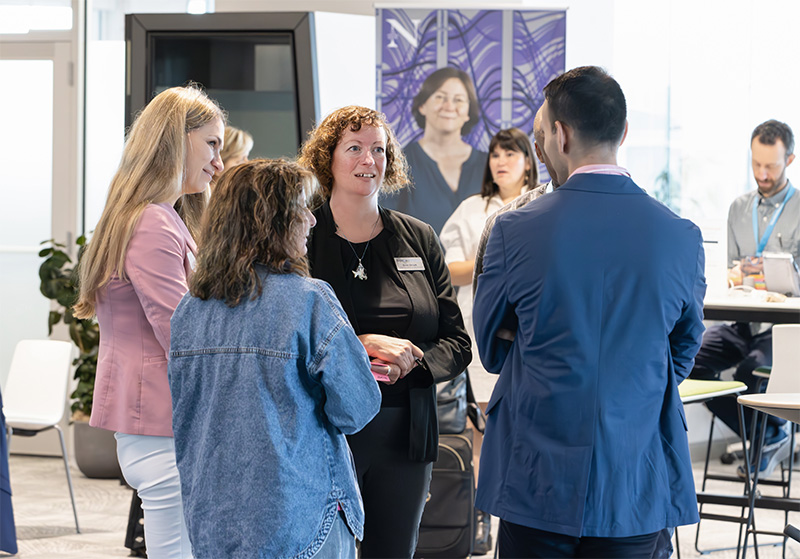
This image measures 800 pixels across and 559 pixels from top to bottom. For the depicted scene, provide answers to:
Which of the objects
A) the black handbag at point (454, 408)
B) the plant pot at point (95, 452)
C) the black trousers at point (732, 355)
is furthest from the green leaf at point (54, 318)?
the black trousers at point (732, 355)

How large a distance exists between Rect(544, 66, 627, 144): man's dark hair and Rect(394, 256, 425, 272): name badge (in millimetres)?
630

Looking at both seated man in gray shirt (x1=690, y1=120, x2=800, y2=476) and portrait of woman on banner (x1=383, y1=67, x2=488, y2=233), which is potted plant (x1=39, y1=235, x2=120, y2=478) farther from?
seated man in gray shirt (x1=690, y1=120, x2=800, y2=476)

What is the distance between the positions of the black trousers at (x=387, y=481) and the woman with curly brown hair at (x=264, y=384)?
404 mm

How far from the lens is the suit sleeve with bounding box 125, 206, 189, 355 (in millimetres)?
1875

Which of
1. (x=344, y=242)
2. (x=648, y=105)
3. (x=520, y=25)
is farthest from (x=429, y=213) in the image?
(x=344, y=242)

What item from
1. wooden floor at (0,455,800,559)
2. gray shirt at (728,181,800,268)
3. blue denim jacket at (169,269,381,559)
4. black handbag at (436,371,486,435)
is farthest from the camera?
gray shirt at (728,181,800,268)

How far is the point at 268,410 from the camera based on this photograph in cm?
149

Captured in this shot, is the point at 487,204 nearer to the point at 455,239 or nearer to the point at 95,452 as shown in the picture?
the point at 455,239

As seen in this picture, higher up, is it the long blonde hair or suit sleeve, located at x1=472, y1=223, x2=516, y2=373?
the long blonde hair

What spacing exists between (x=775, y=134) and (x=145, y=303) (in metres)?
4.01

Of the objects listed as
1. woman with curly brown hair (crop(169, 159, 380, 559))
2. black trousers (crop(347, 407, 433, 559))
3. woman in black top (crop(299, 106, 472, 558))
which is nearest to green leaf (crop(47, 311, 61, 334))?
woman in black top (crop(299, 106, 472, 558))

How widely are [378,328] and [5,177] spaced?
4685 mm

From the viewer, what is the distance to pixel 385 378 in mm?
1912

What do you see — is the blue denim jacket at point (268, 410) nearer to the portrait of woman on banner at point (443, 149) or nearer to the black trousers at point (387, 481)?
the black trousers at point (387, 481)
